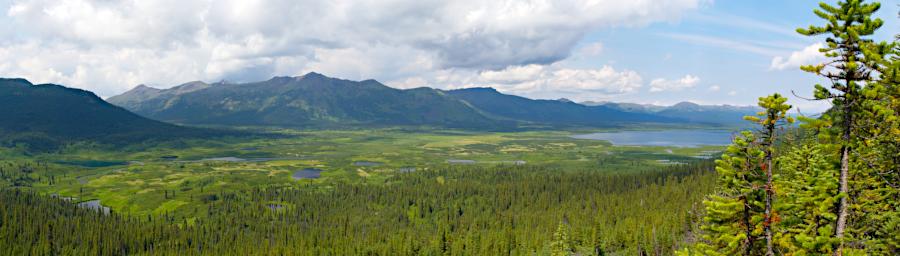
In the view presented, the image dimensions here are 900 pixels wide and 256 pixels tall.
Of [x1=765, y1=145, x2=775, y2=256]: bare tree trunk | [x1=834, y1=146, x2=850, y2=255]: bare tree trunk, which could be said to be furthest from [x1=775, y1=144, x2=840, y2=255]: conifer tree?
[x1=765, y1=145, x2=775, y2=256]: bare tree trunk

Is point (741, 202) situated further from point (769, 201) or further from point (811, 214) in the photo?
point (811, 214)

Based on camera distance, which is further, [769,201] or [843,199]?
[769,201]

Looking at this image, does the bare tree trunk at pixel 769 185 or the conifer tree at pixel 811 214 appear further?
the bare tree trunk at pixel 769 185

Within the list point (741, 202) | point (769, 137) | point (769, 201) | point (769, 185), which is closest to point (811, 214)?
point (769, 201)

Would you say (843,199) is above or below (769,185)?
below

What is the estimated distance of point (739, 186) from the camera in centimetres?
2864

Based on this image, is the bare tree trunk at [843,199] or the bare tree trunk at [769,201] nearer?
the bare tree trunk at [843,199]

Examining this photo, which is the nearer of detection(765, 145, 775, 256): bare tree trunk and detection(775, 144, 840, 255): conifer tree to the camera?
detection(775, 144, 840, 255): conifer tree

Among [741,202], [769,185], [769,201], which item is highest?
[769,185]

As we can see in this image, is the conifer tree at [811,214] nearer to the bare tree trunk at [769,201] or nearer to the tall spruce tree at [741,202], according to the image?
the bare tree trunk at [769,201]

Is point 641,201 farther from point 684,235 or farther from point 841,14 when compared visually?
point 841,14

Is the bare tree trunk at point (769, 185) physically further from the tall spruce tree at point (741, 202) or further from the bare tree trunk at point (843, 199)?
the bare tree trunk at point (843, 199)

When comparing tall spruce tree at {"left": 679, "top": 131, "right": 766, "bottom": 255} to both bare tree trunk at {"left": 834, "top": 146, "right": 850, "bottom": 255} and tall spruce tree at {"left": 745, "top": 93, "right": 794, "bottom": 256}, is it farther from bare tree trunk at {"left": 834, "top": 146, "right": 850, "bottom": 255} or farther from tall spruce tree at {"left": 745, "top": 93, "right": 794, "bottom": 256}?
bare tree trunk at {"left": 834, "top": 146, "right": 850, "bottom": 255}

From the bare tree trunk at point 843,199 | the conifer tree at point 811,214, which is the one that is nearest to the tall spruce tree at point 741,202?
the conifer tree at point 811,214
